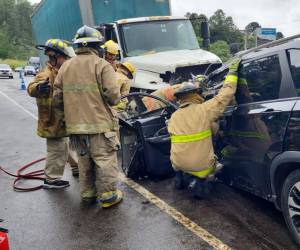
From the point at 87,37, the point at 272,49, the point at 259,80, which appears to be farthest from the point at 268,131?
the point at 87,37

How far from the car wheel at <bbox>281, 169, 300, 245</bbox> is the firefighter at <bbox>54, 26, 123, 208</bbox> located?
1.94 meters

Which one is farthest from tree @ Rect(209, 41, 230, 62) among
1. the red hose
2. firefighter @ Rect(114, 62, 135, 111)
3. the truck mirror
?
the red hose

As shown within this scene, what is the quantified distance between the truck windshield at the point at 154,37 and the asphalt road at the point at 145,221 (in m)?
3.98

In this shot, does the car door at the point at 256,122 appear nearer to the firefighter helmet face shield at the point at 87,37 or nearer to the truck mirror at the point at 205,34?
the firefighter helmet face shield at the point at 87,37

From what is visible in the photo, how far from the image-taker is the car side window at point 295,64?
3306 mm

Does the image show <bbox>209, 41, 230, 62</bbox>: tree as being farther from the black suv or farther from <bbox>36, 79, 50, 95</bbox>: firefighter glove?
the black suv

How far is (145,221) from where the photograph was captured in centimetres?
412

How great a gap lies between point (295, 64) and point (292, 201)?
45.2 inches

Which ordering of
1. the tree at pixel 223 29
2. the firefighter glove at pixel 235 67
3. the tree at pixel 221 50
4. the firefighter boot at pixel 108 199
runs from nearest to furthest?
the firefighter glove at pixel 235 67 < the firefighter boot at pixel 108 199 < the tree at pixel 221 50 < the tree at pixel 223 29

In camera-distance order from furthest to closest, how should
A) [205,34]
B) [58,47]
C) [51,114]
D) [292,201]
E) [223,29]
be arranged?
[223,29], [205,34], [51,114], [58,47], [292,201]

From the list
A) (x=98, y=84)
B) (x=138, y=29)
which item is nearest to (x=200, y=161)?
(x=98, y=84)

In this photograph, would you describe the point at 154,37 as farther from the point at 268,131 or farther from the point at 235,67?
the point at 268,131

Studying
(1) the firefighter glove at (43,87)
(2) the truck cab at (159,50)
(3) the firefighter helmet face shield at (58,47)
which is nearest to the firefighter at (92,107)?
(1) the firefighter glove at (43,87)

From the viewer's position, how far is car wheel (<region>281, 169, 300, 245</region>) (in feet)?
10.6
